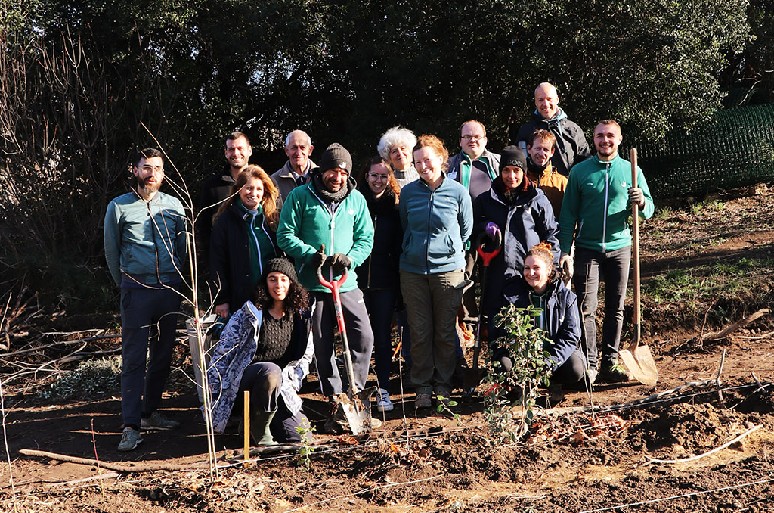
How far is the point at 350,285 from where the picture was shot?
6605 millimetres

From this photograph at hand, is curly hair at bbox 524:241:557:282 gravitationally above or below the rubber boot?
above

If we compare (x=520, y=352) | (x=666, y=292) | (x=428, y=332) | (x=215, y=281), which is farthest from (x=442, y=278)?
(x=666, y=292)

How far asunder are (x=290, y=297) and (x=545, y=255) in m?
1.81

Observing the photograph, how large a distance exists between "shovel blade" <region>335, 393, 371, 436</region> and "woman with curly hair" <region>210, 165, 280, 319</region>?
1053 millimetres

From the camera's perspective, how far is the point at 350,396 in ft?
21.1

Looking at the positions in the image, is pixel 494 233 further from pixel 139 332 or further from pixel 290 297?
pixel 139 332

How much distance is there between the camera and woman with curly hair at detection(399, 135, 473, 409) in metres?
6.62

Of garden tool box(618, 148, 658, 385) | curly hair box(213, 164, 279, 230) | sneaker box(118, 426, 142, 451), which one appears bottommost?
sneaker box(118, 426, 142, 451)

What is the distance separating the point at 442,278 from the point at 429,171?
776 mm

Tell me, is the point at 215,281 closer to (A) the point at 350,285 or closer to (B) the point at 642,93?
(A) the point at 350,285

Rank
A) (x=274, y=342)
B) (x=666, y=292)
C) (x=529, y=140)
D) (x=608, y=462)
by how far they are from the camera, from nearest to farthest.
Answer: (x=608, y=462), (x=274, y=342), (x=529, y=140), (x=666, y=292)

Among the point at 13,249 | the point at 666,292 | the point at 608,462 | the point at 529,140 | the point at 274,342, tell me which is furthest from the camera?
the point at 13,249

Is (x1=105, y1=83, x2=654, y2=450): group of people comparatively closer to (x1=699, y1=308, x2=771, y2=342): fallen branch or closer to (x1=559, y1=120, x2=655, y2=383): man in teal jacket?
(x1=559, y1=120, x2=655, y2=383): man in teal jacket

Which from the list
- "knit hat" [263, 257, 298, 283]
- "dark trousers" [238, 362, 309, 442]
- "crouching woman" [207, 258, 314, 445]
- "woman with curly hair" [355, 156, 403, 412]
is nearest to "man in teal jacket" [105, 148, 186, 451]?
"crouching woman" [207, 258, 314, 445]
